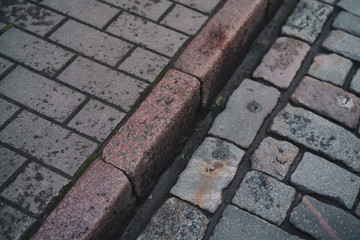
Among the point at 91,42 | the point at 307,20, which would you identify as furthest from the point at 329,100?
the point at 91,42

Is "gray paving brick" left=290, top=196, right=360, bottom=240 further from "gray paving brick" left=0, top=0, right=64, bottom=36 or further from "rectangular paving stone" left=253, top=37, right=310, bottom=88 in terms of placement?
"gray paving brick" left=0, top=0, right=64, bottom=36

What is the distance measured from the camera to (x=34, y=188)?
190 cm

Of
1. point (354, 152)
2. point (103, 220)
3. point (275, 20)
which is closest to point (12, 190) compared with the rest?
point (103, 220)

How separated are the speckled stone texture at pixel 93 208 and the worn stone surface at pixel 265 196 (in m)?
0.68

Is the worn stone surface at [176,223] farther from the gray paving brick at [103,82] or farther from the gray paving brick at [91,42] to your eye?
the gray paving brick at [91,42]

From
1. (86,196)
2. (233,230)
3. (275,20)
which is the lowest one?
(233,230)

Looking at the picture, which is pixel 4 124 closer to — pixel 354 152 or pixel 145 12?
pixel 145 12

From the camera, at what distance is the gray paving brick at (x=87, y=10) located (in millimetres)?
2689

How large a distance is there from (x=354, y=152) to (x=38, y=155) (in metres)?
1.96

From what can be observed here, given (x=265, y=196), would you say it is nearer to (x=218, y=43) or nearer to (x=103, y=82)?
(x=218, y=43)

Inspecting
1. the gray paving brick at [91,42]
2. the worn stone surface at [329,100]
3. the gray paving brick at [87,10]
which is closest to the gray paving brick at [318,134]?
the worn stone surface at [329,100]

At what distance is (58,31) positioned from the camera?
2.61 metres

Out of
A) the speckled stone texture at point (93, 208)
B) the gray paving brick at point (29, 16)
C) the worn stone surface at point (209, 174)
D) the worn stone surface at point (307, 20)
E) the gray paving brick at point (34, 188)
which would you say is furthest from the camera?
the worn stone surface at point (307, 20)

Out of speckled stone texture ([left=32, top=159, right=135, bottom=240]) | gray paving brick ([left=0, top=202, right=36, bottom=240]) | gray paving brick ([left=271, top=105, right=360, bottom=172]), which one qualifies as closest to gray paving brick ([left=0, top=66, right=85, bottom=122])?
speckled stone texture ([left=32, top=159, right=135, bottom=240])
